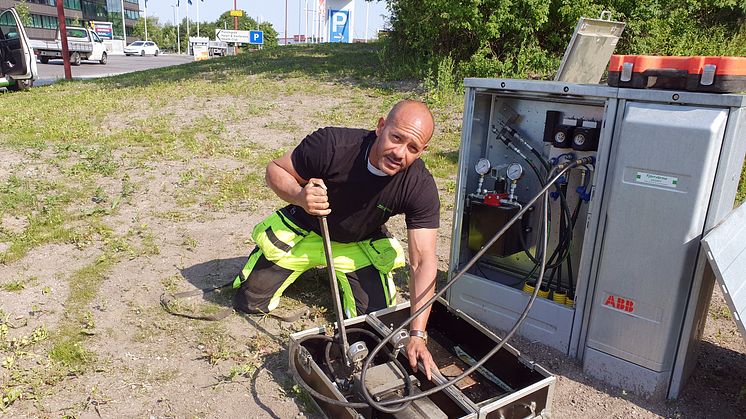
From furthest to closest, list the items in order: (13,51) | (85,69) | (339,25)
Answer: (339,25)
(85,69)
(13,51)

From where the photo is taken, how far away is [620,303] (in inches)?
102

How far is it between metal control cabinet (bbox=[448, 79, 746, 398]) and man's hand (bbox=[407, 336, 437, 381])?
807 millimetres

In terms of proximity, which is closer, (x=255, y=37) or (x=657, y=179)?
(x=657, y=179)

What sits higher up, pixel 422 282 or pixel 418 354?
pixel 422 282

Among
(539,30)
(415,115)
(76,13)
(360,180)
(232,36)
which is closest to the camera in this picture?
(415,115)

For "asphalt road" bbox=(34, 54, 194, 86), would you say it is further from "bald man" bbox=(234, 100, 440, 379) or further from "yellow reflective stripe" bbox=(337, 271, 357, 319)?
"yellow reflective stripe" bbox=(337, 271, 357, 319)

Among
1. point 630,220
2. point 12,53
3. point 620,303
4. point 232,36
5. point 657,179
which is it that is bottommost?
point 620,303

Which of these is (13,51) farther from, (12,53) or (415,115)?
(415,115)

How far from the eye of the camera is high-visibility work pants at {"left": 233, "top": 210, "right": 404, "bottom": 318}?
10.6 feet

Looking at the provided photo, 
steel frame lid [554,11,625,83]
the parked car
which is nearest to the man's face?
steel frame lid [554,11,625,83]

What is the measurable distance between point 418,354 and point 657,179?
129 centimetres

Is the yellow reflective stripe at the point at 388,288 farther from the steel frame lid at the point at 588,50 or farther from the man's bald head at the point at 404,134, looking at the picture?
the steel frame lid at the point at 588,50

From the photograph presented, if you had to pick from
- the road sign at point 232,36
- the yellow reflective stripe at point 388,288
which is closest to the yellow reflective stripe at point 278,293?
the yellow reflective stripe at point 388,288

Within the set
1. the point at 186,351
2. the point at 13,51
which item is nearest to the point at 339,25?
the point at 13,51
